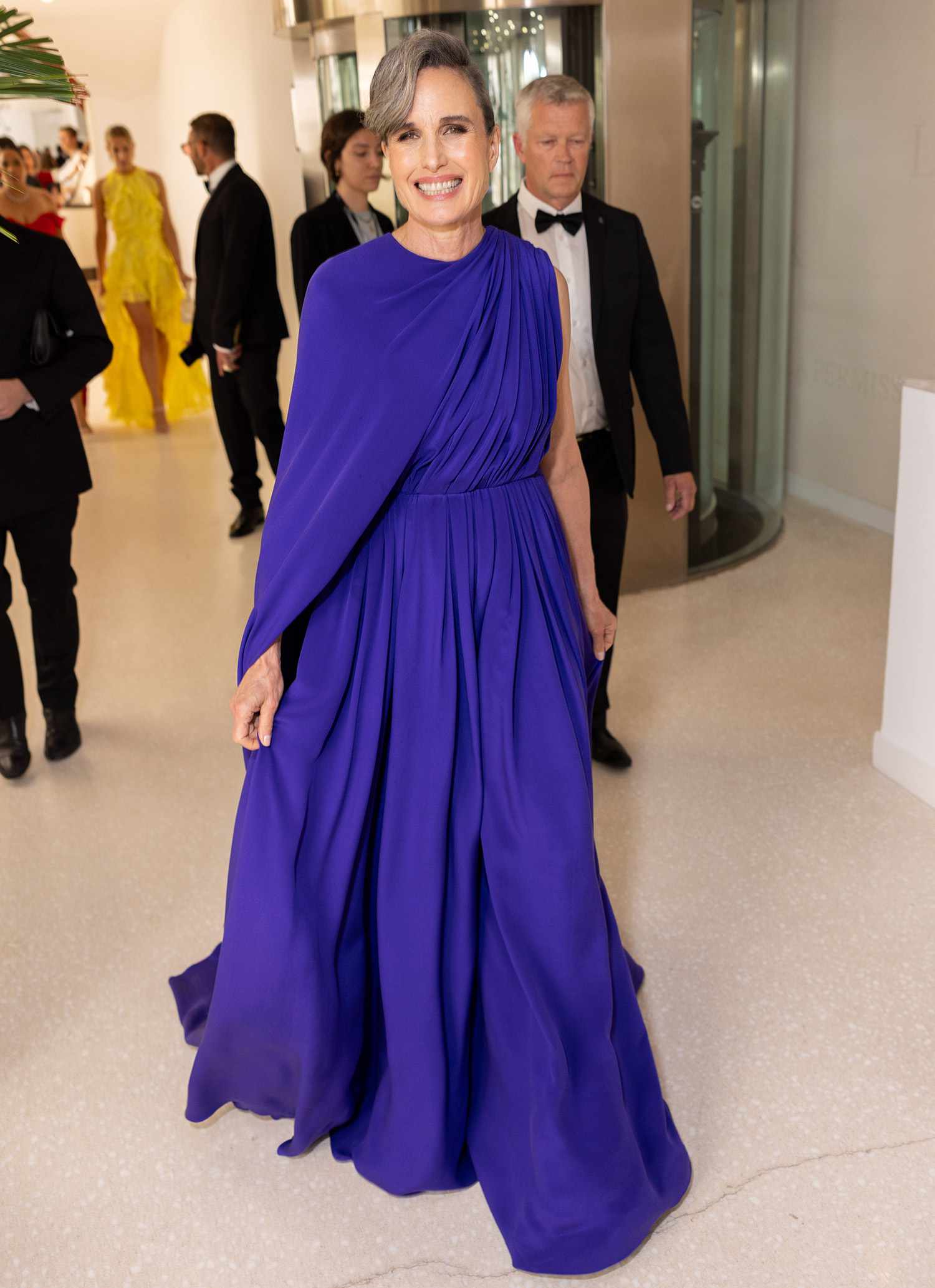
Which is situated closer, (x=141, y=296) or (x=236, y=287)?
(x=236, y=287)

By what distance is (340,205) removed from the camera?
14.6ft

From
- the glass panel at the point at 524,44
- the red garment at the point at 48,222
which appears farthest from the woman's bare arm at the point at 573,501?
the red garment at the point at 48,222

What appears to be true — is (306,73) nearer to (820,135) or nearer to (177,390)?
(820,135)

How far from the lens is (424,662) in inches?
71.4

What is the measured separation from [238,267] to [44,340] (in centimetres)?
216

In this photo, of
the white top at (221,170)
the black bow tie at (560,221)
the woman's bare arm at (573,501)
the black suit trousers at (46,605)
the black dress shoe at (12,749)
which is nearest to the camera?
the woman's bare arm at (573,501)

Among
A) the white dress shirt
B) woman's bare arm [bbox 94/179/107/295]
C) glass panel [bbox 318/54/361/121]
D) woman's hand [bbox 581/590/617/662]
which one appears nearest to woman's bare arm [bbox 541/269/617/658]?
woman's hand [bbox 581/590/617/662]

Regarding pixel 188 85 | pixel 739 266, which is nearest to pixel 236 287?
pixel 739 266

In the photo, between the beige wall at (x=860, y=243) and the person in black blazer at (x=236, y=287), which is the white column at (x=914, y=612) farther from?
the person in black blazer at (x=236, y=287)

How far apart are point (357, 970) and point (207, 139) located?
425 centimetres

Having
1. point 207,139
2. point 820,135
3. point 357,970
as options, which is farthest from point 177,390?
point 357,970

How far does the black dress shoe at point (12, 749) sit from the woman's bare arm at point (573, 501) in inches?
77.7

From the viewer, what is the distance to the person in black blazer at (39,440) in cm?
307

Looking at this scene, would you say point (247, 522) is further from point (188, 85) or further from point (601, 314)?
point (188, 85)
